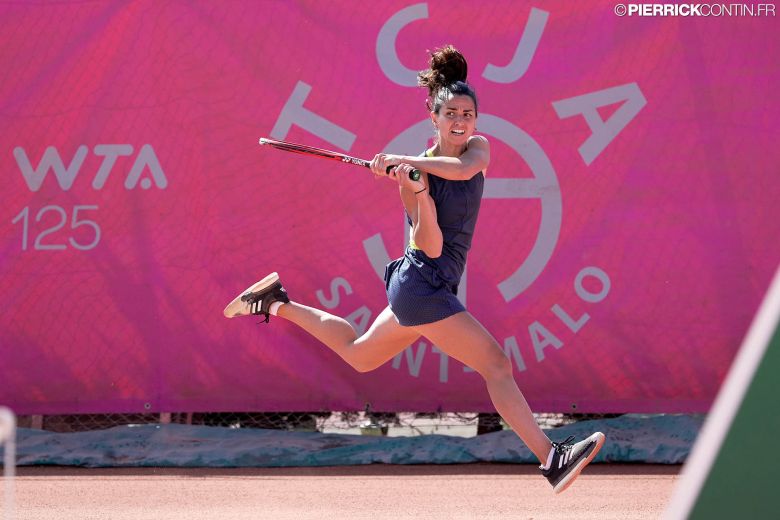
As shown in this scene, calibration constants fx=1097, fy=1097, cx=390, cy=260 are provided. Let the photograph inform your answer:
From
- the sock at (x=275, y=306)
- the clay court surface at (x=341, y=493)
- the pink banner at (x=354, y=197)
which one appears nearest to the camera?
the clay court surface at (x=341, y=493)

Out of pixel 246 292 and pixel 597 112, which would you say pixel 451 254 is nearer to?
pixel 246 292

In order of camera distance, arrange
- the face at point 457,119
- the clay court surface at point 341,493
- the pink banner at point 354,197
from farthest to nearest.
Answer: the pink banner at point 354,197, the clay court surface at point 341,493, the face at point 457,119

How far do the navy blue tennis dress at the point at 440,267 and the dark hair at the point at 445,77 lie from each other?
0.33 meters

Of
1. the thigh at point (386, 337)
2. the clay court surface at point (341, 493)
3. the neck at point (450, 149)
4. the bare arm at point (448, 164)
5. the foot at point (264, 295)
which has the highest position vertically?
the neck at point (450, 149)

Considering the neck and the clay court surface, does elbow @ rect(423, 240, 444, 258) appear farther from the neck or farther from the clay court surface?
the clay court surface

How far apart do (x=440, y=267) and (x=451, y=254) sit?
3.1 inches

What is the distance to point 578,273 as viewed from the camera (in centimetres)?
613

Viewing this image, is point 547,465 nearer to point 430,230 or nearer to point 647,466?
point 430,230

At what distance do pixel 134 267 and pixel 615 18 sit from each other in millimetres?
3048

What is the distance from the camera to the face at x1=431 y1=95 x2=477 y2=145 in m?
4.38

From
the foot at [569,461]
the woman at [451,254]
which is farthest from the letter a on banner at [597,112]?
the foot at [569,461]

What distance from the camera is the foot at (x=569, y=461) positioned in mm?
4293

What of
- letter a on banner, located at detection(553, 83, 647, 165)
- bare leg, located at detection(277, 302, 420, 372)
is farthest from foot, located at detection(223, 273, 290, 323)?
letter a on banner, located at detection(553, 83, 647, 165)

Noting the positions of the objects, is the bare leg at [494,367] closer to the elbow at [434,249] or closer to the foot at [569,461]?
the foot at [569,461]
